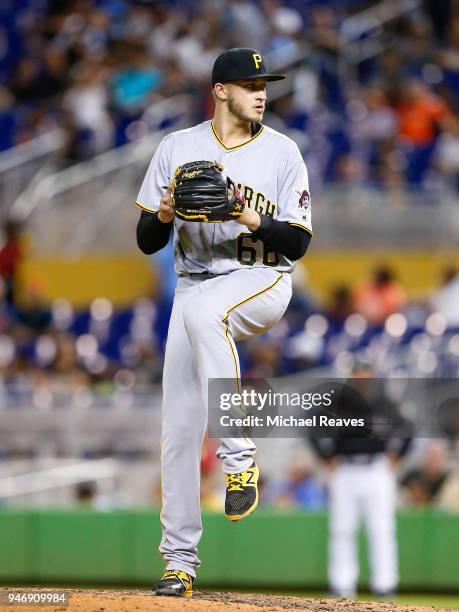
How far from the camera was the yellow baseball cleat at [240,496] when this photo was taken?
4875 mm

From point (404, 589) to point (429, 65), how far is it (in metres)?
6.72

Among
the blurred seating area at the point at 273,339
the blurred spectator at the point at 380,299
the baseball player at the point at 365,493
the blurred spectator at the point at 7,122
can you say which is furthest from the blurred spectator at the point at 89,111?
the baseball player at the point at 365,493

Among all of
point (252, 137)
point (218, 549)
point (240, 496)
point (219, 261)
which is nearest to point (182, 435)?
point (240, 496)

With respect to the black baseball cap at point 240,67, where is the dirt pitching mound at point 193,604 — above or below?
below

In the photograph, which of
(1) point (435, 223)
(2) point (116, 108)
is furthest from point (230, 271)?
(2) point (116, 108)

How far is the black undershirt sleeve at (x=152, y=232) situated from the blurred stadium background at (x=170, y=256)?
219 inches

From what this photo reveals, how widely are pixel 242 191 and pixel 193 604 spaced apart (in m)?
1.61

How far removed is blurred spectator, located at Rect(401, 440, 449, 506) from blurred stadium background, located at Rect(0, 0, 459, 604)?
20 mm

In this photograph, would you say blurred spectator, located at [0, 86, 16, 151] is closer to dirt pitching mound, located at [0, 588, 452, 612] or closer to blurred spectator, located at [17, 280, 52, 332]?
blurred spectator, located at [17, 280, 52, 332]

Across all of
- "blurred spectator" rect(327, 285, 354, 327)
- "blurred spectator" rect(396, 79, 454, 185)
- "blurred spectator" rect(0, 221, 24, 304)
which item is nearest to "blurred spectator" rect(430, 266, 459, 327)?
"blurred spectator" rect(327, 285, 354, 327)

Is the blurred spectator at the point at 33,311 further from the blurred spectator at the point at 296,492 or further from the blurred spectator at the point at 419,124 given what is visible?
the blurred spectator at the point at 419,124

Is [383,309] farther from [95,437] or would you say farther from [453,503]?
[95,437]

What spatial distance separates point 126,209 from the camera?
13.6 metres

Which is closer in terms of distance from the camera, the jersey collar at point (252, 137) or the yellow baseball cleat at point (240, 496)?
the yellow baseball cleat at point (240, 496)
